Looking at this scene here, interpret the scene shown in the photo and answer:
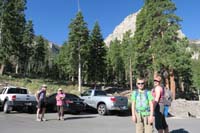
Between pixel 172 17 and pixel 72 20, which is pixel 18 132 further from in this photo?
pixel 72 20

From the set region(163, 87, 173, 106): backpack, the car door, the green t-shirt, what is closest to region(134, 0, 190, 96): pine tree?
the car door

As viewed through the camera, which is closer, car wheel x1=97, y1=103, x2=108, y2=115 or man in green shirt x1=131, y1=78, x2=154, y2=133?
man in green shirt x1=131, y1=78, x2=154, y2=133

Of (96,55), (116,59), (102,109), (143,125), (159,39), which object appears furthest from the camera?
(116,59)

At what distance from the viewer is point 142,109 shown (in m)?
9.16

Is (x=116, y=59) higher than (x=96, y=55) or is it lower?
higher

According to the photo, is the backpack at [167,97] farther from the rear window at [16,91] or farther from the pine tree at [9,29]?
the pine tree at [9,29]

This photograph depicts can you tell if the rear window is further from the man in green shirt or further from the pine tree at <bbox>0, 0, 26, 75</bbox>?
the pine tree at <bbox>0, 0, 26, 75</bbox>

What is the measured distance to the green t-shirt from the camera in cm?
916

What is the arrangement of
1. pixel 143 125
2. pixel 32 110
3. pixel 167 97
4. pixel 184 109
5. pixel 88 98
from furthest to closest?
pixel 184 109
pixel 88 98
pixel 32 110
pixel 167 97
pixel 143 125

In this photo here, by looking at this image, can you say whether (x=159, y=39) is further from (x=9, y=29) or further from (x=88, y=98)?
(x=9, y=29)

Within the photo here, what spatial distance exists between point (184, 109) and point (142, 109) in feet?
61.7

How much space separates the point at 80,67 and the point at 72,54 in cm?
234

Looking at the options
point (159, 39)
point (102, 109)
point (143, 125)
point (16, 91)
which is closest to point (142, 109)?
point (143, 125)

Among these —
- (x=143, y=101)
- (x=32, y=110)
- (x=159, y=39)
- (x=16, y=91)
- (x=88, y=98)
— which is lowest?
(x=143, y=101)
